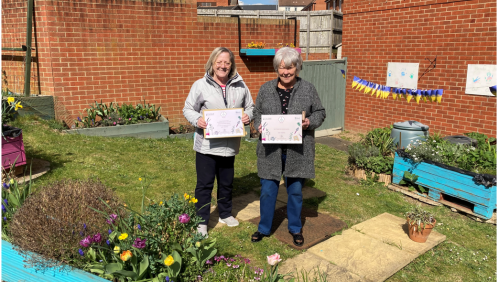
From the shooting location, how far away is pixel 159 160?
6641mm

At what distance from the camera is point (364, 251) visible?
376 centimetres

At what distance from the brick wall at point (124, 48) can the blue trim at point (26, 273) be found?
570cm

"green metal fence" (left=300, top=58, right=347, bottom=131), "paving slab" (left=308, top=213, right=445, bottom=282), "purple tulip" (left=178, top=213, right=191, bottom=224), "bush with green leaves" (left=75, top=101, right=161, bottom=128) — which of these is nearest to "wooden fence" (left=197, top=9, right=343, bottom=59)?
"green metal fence" (left=300, top=58, right=347, bottom=131)

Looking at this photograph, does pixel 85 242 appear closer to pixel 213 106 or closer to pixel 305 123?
pixel 213 106

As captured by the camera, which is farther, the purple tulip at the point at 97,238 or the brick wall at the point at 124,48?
the brick wall at the point at 124,48

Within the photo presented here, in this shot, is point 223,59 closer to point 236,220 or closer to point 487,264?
point 236,220

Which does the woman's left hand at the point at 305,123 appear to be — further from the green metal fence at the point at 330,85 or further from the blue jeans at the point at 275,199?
the green metal fence at the point at 330,85

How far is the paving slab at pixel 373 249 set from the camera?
345cm

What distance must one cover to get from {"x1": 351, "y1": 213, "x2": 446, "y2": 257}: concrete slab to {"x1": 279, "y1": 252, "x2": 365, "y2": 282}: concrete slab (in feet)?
2.76

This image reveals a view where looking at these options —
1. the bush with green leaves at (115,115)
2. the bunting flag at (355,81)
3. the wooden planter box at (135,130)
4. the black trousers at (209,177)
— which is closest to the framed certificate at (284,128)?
the black trousers at (209,177)

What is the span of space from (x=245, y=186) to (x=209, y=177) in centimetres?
183

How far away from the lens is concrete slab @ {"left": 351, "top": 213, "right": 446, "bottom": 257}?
3902mm

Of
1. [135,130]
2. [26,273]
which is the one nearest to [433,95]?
[135,130]

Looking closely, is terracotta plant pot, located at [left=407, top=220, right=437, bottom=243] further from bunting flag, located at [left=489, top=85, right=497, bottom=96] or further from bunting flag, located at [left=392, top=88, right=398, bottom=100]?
bunting flag, located at [left=392, top=88, right=398, bottom=100]
